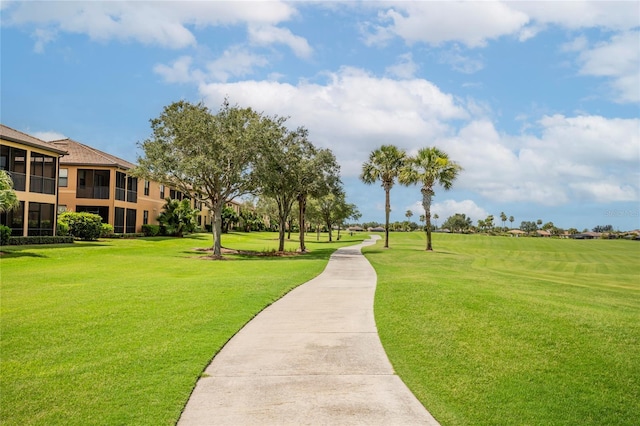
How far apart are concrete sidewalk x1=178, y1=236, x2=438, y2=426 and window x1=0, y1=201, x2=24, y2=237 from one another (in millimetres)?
29652

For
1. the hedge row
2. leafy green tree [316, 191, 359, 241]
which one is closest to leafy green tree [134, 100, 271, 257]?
the hedge row

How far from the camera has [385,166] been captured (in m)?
46.2

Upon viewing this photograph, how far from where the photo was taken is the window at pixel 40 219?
35.1m

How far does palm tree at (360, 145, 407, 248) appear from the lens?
45969 mm

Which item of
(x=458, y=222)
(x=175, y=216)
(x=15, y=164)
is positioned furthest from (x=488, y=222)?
(x=15, y=164)

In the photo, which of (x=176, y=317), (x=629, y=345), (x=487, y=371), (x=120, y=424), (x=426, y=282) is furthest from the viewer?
(x=426, y=282)

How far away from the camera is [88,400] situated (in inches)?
250

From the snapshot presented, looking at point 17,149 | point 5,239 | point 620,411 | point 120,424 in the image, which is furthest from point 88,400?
point 17,149

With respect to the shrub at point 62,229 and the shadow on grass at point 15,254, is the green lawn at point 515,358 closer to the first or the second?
the shadow on grass at point 15,254

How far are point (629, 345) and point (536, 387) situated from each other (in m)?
2.50

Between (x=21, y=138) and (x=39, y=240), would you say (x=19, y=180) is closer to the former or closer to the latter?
(x=21, y=138)

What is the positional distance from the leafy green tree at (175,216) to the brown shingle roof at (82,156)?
7940mm

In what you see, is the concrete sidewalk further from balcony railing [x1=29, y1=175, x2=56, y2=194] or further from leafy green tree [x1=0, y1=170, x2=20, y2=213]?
balcony railing [x1=29, y1=175, x2=56, y2=194]

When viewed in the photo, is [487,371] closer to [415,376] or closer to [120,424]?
[415,376]
